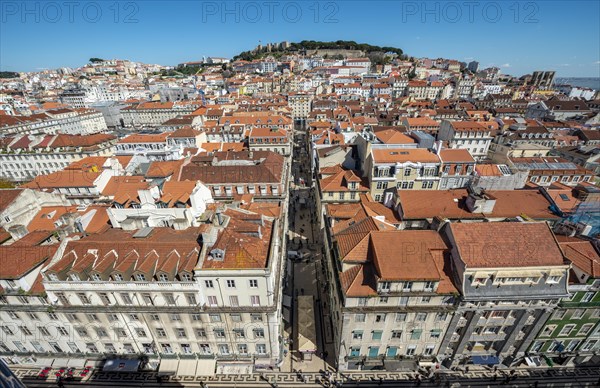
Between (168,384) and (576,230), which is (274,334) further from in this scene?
(576,230)

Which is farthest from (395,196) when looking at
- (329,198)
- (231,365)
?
(231,365)

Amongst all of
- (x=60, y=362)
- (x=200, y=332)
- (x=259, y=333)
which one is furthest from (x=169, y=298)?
(x=60, y=362)

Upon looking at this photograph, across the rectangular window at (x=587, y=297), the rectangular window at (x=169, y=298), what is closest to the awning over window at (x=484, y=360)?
the rectangular window at (x=587, y=297)

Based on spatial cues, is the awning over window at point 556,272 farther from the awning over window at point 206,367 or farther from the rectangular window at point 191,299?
the awning over window at point 206,367

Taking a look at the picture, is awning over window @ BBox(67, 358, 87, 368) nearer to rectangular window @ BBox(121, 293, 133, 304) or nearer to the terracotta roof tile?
rectangular window @ BBox(121, 293, 133, 304)

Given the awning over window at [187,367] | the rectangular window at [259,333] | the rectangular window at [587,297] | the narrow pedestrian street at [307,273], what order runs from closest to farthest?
the rectangular window at [587,297] < the rectangular window at [259,333] < the awning over window at [187,367] < the narrow pedestrian street at [307,273]

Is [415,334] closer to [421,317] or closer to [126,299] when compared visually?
[421,317]

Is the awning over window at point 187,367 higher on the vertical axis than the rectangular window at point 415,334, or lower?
lower

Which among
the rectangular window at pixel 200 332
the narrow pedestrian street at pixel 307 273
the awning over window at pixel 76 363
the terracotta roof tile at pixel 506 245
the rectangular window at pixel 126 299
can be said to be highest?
the terracotta roof tile at pixel 506 245

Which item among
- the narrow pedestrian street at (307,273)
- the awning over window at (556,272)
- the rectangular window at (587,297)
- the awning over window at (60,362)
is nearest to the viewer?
the awning over window at (556,272)

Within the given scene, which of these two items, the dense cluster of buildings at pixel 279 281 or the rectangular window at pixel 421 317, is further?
the rectangular window at pixel 421 317
